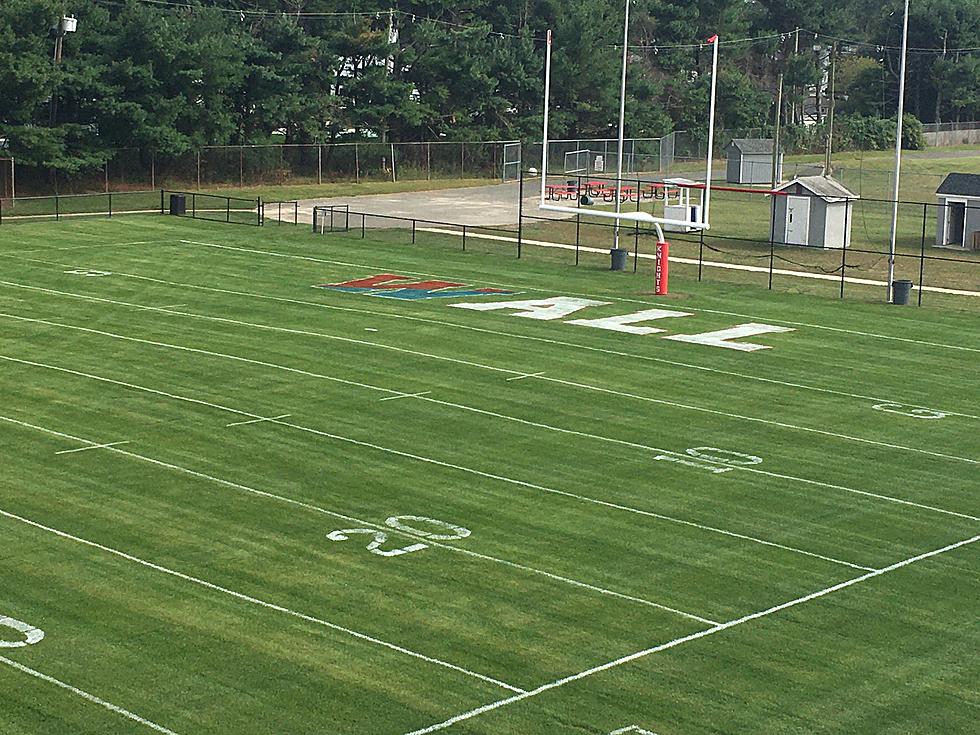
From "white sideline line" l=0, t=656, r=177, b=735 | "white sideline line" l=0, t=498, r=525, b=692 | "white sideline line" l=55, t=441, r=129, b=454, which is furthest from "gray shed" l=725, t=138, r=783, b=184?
"white sideline line" l=0, t=656, r=177, b=735

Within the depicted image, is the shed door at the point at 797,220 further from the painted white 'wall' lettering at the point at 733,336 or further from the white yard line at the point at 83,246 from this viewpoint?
the white yard line at the point at 83,246

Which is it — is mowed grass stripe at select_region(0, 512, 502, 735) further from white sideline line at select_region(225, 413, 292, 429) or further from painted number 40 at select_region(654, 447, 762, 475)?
painted number 40 at select_region(654, 447, 762, 475)

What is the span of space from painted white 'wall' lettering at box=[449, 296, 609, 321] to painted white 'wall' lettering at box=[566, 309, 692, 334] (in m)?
0.96

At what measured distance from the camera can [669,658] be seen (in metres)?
14.2

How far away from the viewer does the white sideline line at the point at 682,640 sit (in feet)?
42.2

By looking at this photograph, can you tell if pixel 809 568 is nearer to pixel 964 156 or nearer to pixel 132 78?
pixel 132 78

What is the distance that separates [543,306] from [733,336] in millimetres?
5344

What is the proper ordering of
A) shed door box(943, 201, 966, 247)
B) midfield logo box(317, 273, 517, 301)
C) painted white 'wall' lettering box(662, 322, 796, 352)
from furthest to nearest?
1. shed door box(943, 201, 966, 247)
2. midfield logo box(317, 273, 517, 301)
3. painted white 'wall' lettering box(662, 322, 796, 352)

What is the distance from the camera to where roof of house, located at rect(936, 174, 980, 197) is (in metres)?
50.6

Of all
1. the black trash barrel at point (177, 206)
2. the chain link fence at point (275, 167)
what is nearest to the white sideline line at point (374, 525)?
the black trash barrel at point (177, 206)

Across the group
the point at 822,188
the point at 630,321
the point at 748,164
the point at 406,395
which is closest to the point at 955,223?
the point at 822,188

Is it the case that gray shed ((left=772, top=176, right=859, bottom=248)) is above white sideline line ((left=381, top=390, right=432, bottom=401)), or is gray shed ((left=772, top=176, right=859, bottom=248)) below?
above

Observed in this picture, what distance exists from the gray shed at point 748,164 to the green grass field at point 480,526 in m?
51.2

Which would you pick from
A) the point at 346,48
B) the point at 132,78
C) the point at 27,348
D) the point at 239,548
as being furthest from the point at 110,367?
the point at 346,48
